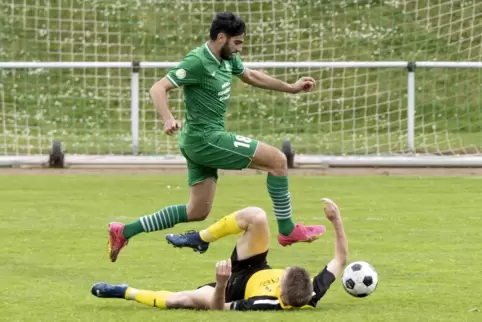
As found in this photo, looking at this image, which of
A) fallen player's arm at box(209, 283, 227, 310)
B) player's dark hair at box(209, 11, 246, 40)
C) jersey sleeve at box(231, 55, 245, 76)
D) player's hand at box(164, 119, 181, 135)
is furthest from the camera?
jersey sleeve at box(231, 55, 245, 76)

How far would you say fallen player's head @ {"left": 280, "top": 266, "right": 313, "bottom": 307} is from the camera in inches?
319

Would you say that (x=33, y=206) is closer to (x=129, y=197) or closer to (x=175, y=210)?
(x=129, y=197)

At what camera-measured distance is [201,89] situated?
32.2ft

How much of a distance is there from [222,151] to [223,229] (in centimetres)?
76

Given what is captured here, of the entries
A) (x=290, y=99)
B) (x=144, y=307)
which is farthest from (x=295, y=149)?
(x=144, y=307)

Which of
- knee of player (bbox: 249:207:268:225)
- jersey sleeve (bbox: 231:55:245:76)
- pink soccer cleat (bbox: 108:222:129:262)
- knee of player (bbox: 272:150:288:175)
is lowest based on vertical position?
pink soccer cleat (bbox: 108:222:129:262)

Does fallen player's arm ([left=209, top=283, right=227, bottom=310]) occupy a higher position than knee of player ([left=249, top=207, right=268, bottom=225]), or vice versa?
knee of player ([left=249, top=207, right=268, bottom=225])

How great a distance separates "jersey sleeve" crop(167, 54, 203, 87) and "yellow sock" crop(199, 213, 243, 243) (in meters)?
1.19

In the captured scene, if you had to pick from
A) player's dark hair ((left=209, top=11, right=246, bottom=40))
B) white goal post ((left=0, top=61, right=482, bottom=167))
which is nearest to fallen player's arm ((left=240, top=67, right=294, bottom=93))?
player's dark hair ((left=209, top=11, right=246, bottom=40))

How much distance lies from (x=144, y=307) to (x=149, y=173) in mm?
11017

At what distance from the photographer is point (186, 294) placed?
336 inches

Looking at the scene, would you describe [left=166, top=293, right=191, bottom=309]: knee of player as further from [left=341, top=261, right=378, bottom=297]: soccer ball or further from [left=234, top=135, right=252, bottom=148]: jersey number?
[left=234, top=135, right=252, bottom=148]: jersey number

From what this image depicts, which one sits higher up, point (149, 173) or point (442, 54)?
point (442, 54)

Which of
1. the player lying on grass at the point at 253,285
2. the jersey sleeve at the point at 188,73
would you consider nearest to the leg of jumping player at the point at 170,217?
the jersey sleeve at the point at 188,73
